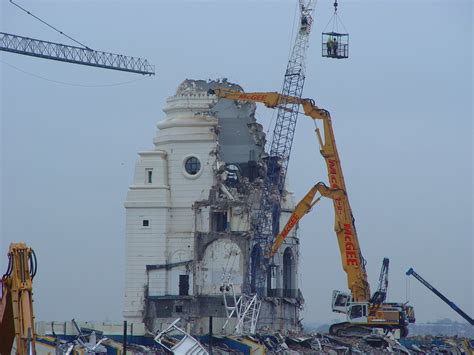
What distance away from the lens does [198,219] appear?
462 feet

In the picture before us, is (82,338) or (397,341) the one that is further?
(397,341)

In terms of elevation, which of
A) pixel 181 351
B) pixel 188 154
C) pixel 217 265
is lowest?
pixel 181 351

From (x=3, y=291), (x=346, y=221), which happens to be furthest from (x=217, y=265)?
(x=3, y=291)

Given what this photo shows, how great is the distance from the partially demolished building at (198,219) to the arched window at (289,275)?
1.64m

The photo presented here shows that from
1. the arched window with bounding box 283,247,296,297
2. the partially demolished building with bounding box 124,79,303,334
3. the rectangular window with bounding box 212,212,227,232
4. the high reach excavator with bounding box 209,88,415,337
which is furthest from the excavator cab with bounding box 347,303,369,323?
the rectangular window with bounding box 212,212,227,232

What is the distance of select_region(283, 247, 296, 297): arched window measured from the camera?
147 m

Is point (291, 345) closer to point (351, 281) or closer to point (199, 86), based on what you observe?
point (351, 281)

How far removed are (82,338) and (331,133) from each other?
40998 mm

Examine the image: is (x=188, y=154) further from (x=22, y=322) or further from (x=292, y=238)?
(x=22, y=322)

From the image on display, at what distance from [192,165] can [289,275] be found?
15.6 m

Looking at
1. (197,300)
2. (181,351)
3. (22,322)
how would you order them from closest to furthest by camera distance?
(22,322), (181,351), (197,300)

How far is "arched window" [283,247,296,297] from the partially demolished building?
5.39 ft

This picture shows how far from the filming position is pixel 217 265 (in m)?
139

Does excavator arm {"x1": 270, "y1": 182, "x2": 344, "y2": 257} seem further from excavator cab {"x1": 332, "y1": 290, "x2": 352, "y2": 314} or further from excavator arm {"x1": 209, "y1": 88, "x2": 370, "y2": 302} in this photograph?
excavator cab {"x1": 332, "y1": 290, "x2": 352, "y2": 314}
